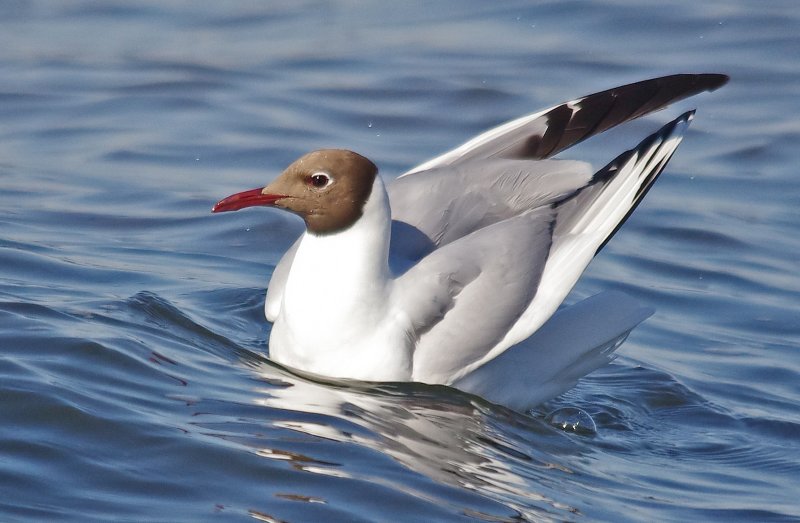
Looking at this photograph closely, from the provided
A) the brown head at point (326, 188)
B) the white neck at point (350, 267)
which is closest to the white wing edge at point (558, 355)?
the white neck at point (350, 267)

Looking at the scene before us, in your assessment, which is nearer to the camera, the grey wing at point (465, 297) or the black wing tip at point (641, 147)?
the grey wing at point (465, 297)

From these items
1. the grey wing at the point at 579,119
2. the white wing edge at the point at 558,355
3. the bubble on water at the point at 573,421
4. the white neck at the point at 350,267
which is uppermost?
the grey wing at the point at 579,119

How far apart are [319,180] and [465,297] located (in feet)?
2.45

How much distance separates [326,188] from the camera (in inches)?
223

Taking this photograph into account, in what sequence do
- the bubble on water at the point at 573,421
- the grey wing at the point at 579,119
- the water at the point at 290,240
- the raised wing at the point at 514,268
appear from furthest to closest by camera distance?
the grey wing at the point at 579,119 < the bubble on water at the point at 573,421 < the raised wing at the point at 514,268 < the water at the point at 290,240

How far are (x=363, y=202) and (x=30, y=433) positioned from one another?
1.64m

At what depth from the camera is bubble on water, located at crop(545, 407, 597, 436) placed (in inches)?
236

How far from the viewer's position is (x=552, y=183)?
6.19 meters

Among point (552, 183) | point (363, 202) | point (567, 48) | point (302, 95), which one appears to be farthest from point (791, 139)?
point (363, 202)

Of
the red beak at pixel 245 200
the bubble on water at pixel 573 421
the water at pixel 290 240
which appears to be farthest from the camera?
the bubble on water at pixel 573 421

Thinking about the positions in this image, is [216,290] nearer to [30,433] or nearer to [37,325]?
[37,325]

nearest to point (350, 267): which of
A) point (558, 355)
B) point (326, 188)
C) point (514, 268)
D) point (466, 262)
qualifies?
point (326, 188)

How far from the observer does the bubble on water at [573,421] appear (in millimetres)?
5984

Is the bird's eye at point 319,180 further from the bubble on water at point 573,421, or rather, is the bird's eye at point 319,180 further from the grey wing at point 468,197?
the bubble on water at point 573,421
